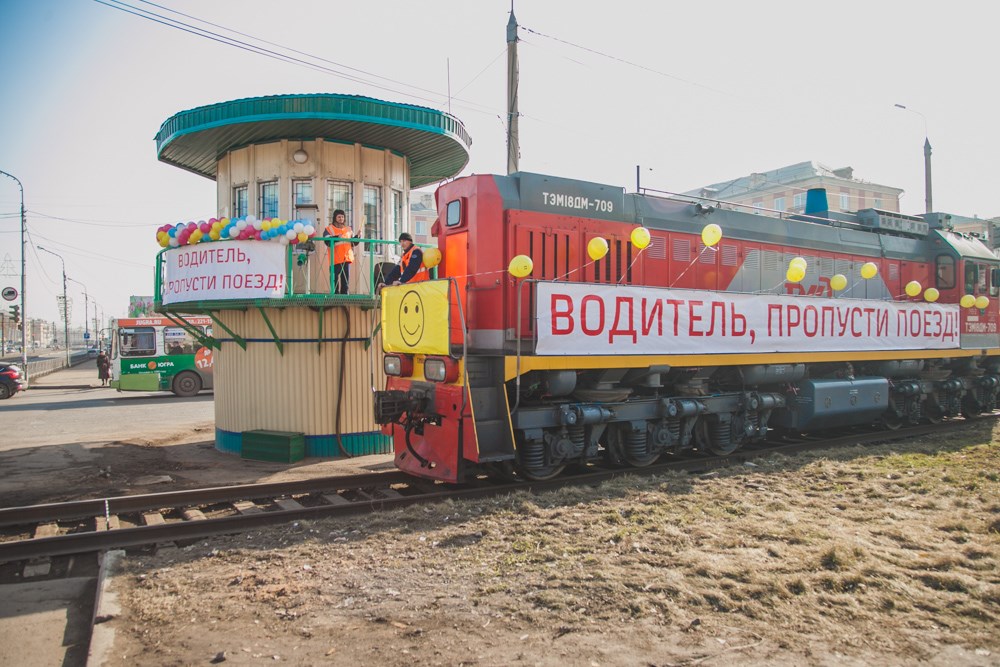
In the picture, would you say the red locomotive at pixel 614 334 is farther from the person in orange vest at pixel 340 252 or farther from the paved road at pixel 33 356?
the paved road at pixel 33 356

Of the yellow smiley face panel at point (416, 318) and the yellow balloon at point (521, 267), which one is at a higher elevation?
the yellow balloon at point (521, 267)

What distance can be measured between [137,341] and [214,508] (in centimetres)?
2203

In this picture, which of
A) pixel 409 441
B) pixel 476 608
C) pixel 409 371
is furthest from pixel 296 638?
pixel 409 371

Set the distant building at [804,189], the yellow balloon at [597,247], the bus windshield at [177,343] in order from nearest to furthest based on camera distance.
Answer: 1. the yellow balloon at [597,247]
2. the bus windshield at [177,343]
3. the distant building at [804,189]

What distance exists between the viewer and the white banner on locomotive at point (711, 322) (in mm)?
7855

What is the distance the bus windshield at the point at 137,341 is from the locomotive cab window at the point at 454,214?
2214 centimetres

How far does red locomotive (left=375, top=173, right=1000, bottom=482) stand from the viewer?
7.71 m

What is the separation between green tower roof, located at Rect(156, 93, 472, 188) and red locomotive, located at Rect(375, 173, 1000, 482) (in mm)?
3005

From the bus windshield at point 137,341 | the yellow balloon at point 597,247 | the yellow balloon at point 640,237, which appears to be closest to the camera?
the yellow balloon at point 597,247

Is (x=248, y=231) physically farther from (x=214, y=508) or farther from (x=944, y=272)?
(x=944, y=272)

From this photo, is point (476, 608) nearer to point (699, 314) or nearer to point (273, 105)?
point (699, 314)

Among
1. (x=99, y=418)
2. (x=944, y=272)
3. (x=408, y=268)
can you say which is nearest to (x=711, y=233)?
(x=408, y=268)

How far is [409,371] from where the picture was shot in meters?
8.52

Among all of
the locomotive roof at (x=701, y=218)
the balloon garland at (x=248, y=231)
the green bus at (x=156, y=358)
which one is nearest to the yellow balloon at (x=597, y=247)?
the locomotive roof at (x=701, y=218)
